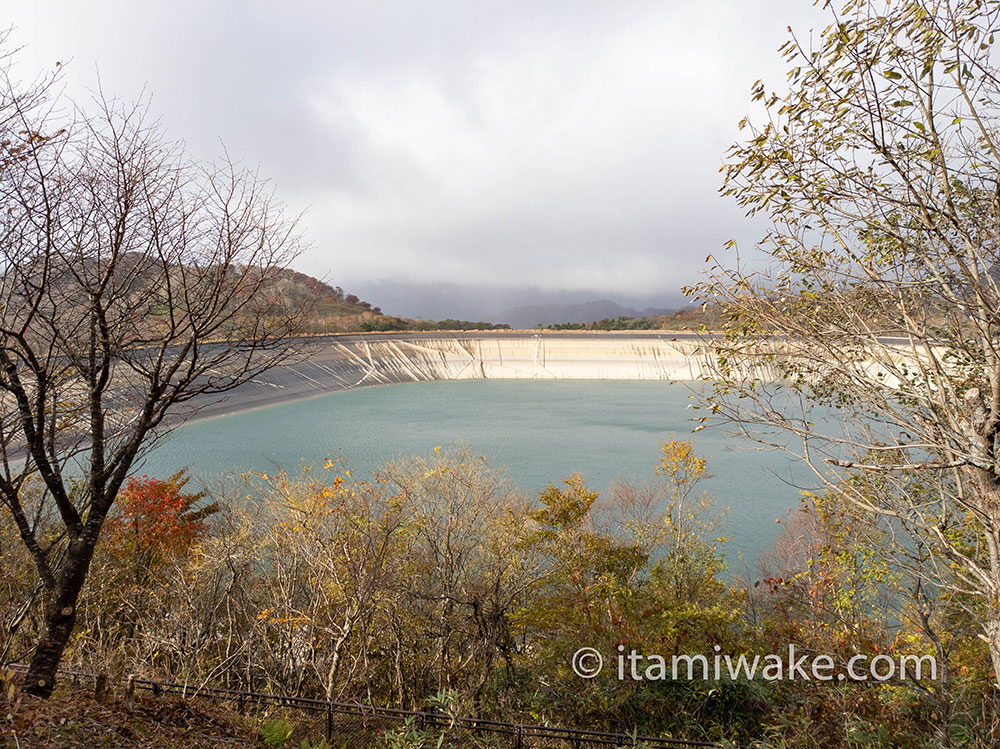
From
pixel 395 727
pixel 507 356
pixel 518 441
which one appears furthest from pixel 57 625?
pixel 507 356

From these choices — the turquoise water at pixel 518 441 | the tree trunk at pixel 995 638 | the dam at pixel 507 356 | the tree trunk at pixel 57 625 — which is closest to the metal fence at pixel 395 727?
the tree trunk at pixel 57 625

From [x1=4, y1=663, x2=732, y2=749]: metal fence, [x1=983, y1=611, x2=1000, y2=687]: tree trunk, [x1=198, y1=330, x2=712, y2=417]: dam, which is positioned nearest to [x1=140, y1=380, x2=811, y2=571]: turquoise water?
[x1=4, y1=663, x2=732, y2=749]: metal fence

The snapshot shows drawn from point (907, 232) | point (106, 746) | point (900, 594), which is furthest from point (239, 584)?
point (900, 594)

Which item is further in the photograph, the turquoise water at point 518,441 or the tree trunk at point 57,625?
the turquoise water at point 518,441

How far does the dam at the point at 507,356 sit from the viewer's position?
45562 mm

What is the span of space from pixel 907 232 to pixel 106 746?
581 centimetres

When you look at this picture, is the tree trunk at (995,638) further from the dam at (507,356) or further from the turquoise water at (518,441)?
the dam at (507,356)

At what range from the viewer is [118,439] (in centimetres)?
474

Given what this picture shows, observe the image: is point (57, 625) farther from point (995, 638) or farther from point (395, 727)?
point (995, 638)

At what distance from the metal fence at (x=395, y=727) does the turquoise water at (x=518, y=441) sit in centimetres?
664

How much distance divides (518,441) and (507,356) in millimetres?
28232

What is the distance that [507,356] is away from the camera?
167ft

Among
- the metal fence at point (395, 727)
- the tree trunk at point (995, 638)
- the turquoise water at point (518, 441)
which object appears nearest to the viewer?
the tree trunk at point (995, 638)

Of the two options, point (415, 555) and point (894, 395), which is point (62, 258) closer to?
point (894, 395)
